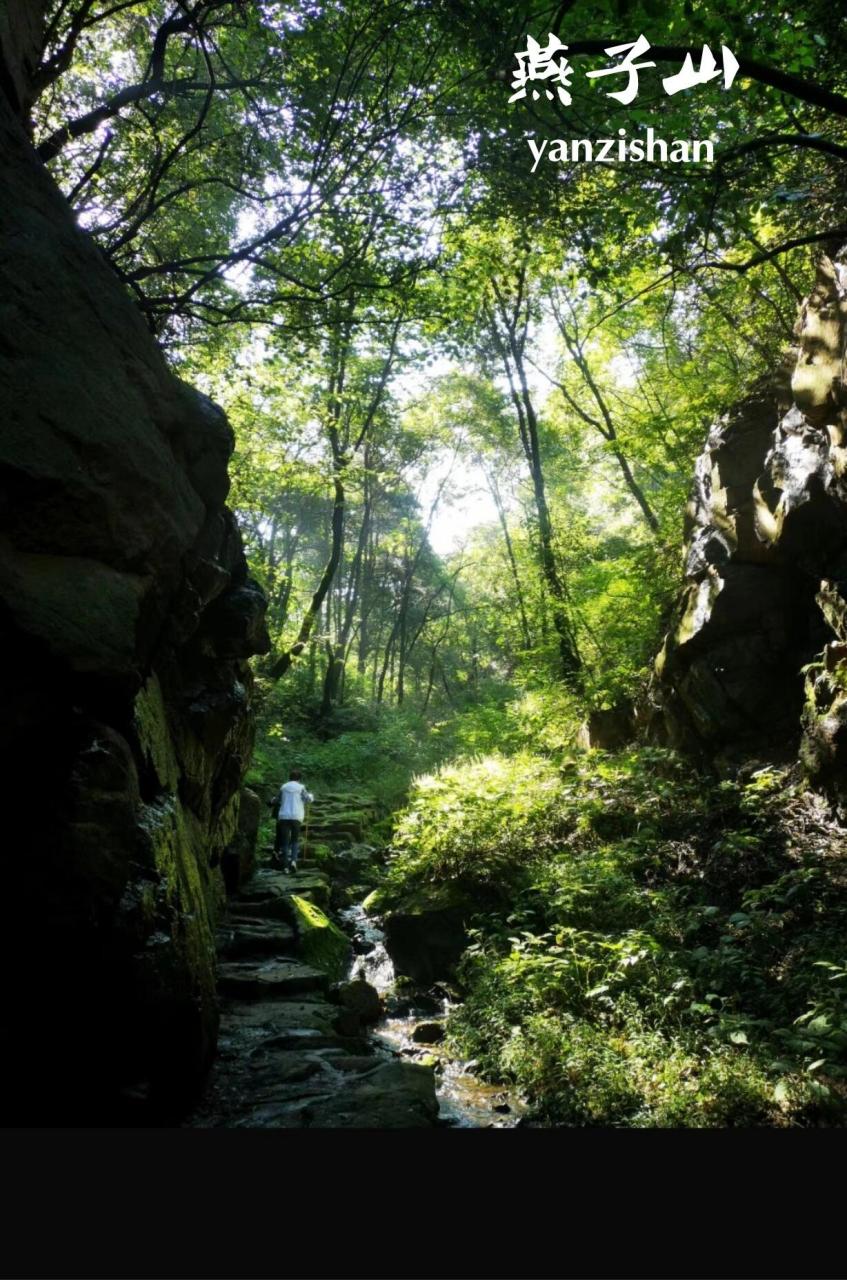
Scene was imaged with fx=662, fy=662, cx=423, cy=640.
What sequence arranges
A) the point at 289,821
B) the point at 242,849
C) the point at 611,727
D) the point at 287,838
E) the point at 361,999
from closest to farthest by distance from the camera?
the point at 361,999, the point at 242,849, the point at 289,821, the point at 287,838, the point at 611,727

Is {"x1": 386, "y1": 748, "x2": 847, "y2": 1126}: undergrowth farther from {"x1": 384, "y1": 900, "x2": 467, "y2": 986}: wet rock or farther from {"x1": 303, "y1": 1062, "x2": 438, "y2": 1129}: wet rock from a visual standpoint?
{"x1": 303, "y1": 1062, "x2": 438, "y2": 1129}: wet rock

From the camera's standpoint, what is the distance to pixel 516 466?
87.6 feet

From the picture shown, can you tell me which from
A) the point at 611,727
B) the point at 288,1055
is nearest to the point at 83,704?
the point at 288,1055

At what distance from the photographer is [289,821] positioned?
10.8 metres

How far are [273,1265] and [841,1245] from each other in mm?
1925

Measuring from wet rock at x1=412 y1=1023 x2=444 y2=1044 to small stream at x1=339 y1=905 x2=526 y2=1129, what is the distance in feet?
0.20

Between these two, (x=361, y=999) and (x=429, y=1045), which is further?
(x=361, y=999)

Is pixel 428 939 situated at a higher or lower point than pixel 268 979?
higher

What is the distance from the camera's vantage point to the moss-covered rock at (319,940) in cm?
760

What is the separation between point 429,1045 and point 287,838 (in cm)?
521

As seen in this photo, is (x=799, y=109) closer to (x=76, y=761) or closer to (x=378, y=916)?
(x=76, y=761)

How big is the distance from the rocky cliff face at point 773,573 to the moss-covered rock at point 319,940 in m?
5.33

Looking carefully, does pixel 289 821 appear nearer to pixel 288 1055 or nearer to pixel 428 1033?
pixel 428 1033

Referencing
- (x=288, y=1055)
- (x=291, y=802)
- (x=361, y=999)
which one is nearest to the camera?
(x=288, y=1055)
